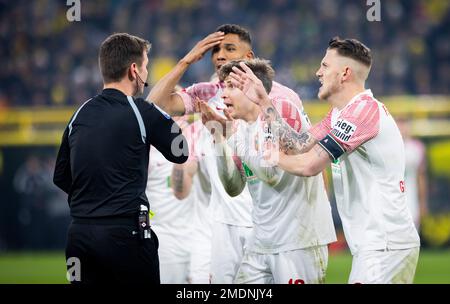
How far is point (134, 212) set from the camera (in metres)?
5.17

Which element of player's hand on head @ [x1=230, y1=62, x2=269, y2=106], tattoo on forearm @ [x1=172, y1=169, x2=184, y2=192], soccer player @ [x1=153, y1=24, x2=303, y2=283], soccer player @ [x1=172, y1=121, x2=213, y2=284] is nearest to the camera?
player's hand on head @ [x1=230, y1=62, x2=269, y2=106]

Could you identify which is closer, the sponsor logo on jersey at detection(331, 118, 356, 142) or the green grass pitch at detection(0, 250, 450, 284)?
the sponsor logo on jersey at detection(331, 118, 356, 142)

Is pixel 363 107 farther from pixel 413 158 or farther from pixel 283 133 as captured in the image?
pixel 413 158

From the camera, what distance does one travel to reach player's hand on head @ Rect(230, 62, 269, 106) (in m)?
5.58

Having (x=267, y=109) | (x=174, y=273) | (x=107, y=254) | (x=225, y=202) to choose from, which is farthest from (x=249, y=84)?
(x=174, y=273)

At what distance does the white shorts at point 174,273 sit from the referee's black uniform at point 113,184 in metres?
3.13

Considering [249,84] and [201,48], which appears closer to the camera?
[249,84]

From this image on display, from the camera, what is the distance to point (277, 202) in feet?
19.9

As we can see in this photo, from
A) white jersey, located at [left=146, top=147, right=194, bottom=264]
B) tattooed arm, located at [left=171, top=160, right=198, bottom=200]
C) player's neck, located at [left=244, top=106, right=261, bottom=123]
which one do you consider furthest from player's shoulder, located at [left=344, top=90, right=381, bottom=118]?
white jersey, located at [left=146, top=147, right=194, bottom=264]

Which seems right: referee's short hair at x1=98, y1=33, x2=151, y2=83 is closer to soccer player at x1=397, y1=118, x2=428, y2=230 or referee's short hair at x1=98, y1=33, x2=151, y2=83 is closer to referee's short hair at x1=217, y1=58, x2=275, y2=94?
referee's short hair at x1=217, y1=58, x2=275, y2=94

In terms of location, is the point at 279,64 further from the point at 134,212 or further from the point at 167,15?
the point at 134,212

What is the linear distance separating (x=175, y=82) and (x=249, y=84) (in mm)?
1221

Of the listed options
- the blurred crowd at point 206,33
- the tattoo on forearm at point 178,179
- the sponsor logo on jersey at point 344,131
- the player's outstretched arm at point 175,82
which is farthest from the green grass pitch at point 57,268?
the sponsor logo on jersey at point 344,131

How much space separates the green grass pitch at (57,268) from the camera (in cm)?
1202
